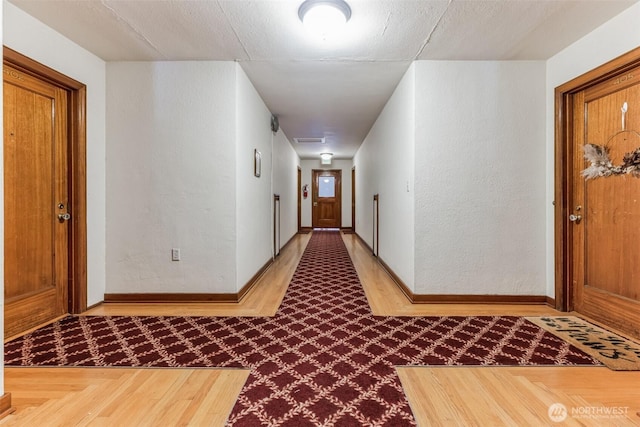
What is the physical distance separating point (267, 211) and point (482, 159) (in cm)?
282

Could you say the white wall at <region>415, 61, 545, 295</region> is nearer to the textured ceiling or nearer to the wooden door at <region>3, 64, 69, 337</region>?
the textured ceiling

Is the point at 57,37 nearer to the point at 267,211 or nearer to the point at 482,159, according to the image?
the point at 267,211

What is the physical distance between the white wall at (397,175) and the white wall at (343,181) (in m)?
4.38

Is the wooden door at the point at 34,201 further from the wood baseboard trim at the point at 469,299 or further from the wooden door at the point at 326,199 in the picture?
the wooden door at the point at 326,199

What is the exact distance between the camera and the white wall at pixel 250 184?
10.2 ft

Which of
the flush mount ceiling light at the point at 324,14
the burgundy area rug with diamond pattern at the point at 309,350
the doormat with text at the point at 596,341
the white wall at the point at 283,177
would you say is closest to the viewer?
the burgundy area rug with diamond pattern at the point at 309,350

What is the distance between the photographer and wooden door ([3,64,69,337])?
89.6 inches

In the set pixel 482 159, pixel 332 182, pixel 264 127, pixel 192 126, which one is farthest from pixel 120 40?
pixel 332 182

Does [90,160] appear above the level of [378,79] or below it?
below

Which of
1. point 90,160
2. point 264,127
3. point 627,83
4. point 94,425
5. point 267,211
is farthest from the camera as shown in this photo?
point 267,211

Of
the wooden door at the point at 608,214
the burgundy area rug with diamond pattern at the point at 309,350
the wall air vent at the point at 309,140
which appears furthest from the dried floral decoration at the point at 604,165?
the wall air vent at the point at 309,140

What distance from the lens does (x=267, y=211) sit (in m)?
4.59

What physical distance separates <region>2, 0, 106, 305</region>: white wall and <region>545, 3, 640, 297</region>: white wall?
13.7 ft

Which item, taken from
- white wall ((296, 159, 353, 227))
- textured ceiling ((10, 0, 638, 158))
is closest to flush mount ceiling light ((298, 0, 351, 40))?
textured ceiling ((10, 0, 638, 158))
